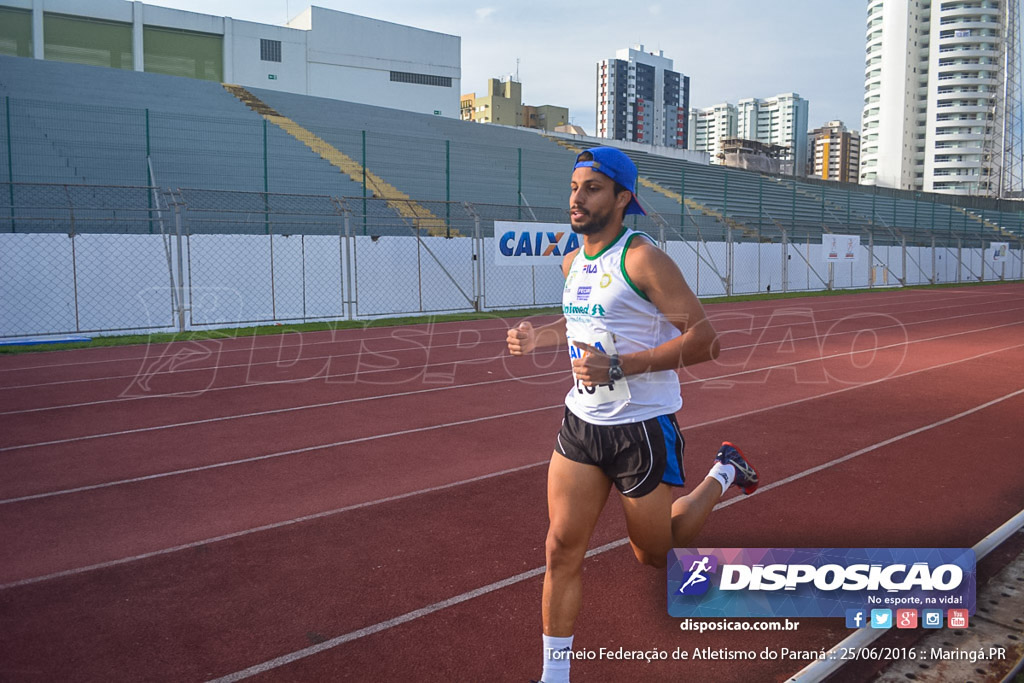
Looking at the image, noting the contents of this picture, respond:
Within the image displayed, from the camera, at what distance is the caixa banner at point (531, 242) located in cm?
1964

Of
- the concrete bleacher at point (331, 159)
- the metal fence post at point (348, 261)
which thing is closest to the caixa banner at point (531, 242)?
the concrete bleacher at point (331, 159)

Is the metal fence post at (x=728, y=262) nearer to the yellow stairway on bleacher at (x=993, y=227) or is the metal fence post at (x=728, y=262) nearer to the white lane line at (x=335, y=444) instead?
the white lane line at (x=335, y=444)

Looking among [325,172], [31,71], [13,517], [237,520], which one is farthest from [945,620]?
[31,71]

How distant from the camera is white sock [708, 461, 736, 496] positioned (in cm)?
371

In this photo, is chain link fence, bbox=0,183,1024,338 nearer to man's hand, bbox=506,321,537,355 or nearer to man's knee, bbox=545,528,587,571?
man's hand, bbox=506,321,537,355

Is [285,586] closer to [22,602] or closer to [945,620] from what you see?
[22,602]

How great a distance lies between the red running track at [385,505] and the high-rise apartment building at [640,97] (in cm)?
14774

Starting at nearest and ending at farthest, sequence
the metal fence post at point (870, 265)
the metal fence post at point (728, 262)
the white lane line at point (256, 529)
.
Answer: the white lane line at point (256, 529) < the metal fence post at point (728, 262) < the metal fence post at point (870, 265)

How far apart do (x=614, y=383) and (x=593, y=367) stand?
0.23 meters

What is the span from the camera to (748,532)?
4.78 meters

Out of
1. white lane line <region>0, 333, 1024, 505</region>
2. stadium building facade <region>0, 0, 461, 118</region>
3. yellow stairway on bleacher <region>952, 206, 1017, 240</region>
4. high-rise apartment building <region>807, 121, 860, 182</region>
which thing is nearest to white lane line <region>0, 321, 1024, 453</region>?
white lane line <region>0, 333, 1024, 505</region>

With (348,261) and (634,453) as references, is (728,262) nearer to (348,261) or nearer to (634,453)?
(348,261)

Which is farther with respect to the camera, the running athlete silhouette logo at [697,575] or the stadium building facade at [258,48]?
the stadium building facade at [258,48]

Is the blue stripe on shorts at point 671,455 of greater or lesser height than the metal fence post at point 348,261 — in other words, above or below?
below
